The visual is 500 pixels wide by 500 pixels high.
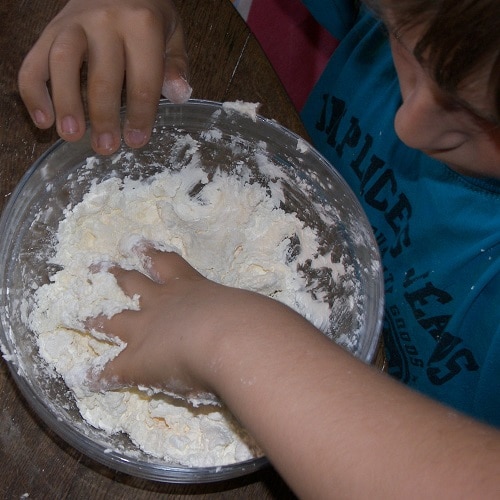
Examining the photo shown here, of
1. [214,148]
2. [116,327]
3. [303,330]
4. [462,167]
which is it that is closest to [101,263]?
[116,327]

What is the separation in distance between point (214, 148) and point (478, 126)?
383 mm

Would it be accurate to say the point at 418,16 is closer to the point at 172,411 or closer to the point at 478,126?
the point at 478,126

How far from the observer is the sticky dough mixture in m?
0.77

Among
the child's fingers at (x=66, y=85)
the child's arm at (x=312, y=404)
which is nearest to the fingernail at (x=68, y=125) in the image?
the child's fingers at (x=66, y=85)

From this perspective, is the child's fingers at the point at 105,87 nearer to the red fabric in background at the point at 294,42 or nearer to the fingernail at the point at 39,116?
the fingernail at the point at 39,116

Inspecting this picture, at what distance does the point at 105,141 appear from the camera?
2.48ft

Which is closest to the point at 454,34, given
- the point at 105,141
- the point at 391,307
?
the point at 105,141

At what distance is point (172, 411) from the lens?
2.51 ft

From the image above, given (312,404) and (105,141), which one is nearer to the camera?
(312,404)

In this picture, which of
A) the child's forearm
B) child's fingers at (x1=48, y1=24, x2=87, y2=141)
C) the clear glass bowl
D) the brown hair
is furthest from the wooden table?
the brown hair

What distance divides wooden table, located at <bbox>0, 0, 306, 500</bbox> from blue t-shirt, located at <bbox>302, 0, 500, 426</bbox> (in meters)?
0.13

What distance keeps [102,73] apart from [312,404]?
1.47ft

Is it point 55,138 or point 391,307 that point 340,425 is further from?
point 55,138

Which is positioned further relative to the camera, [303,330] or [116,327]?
[116,327]
